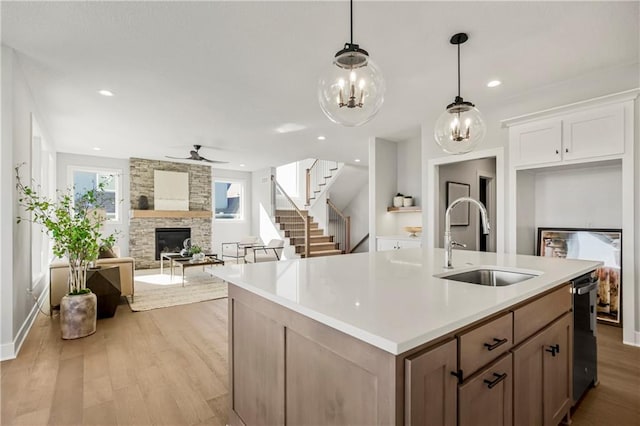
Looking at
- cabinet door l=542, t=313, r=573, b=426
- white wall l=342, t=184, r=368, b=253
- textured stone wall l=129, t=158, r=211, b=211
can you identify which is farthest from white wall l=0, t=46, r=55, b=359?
white wall l=342, t=184, r=368, b=253

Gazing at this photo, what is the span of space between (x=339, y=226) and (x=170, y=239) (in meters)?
4.48

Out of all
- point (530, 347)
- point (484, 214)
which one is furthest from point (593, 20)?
point (530, 347)

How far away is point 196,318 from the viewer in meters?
3.79

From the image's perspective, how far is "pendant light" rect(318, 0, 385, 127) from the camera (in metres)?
1.72

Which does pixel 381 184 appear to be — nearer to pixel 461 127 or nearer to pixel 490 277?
pixel 461 127

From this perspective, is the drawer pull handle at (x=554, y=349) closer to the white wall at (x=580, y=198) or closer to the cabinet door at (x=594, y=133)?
the cabinet door at (x=594, y=133)

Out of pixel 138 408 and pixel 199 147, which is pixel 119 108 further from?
pixel 138 408

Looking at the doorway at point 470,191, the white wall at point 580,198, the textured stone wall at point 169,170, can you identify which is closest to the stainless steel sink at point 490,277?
the doorway at point 470,191

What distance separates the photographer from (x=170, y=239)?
8.27m

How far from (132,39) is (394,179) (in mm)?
4452

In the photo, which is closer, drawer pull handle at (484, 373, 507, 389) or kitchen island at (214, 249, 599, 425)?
kitchen island at (214, 249, 599, 425)

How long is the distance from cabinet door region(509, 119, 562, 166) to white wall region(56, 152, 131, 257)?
756 cm

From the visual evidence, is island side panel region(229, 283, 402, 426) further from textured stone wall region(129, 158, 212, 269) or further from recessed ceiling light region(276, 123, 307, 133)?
textured stone wall region(129, 158, 212, 269)

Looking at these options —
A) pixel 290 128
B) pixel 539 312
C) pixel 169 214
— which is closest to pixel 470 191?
pixel 290 128
